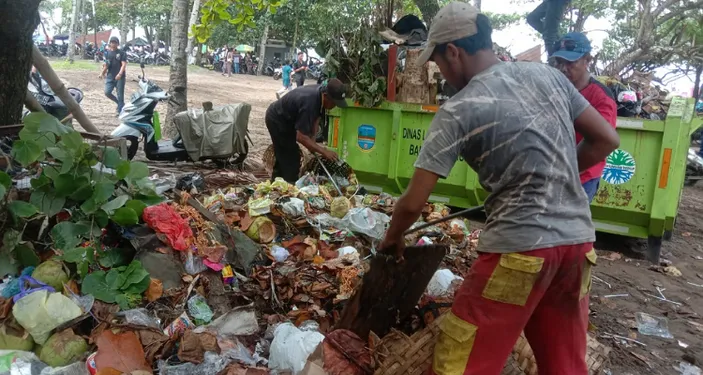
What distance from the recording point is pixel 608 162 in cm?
552

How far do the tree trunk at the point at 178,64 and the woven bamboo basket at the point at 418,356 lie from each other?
7.68 m

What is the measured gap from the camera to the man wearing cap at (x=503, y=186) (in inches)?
81.0

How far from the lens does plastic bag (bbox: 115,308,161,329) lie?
2.99 meters

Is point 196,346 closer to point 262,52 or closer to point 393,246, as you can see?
point 393,246

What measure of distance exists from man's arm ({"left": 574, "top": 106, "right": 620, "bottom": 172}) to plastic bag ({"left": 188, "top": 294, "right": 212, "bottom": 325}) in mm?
2177

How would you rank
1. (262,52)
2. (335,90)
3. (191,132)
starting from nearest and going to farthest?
(335,90) < (191,132) < (262,52)

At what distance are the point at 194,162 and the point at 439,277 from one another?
5.02 meters

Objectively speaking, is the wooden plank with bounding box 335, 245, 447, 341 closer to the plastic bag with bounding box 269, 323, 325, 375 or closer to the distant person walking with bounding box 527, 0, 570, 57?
the plastic bag with bounding box 269, 323, 325, 375

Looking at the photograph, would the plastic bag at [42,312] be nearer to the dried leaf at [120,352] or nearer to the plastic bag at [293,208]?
the dried leaf at [120,352]

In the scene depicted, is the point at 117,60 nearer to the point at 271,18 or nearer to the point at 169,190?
the point at 169,190

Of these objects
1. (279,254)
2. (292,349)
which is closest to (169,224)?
(279,254)

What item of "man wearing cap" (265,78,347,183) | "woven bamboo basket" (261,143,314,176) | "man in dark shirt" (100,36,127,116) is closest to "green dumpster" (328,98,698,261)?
"woven bamboo basket" (261,143,314,176)

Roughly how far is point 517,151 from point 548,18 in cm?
562

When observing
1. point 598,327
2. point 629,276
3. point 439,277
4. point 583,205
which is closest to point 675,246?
point 629,276
